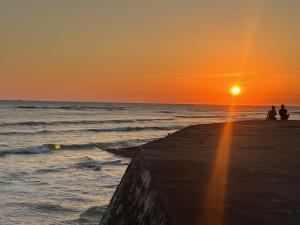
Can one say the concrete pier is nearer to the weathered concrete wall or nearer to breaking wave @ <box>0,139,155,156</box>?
the weathered concrete wall

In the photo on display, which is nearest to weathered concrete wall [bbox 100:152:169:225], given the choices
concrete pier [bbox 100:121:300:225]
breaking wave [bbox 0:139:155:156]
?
concrete pier [bbox 100:121:300:225]

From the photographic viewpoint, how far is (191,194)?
Answer: 3.36m

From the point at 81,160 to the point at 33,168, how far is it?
341cm

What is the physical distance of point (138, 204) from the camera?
371 cm

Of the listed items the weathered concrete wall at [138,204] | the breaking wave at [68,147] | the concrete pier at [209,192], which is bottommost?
the breaking wave at [68,147]

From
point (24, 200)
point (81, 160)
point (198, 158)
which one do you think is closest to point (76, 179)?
point (24, 200)

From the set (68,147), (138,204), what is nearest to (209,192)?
(138,204)

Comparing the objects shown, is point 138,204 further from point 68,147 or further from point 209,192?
point 68,147

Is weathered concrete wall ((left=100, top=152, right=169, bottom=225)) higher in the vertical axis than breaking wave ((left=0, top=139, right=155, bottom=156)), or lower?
higher

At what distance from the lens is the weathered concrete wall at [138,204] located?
10.3 feet

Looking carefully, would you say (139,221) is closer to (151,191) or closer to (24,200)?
(151,191)

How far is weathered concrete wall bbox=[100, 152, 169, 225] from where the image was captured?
313cm

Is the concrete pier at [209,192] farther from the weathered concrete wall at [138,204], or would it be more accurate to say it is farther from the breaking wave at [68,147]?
the breaking wave at [68,147]

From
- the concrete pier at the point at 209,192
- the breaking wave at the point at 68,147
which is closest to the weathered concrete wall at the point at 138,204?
the concrete pier at the point at 209,192
